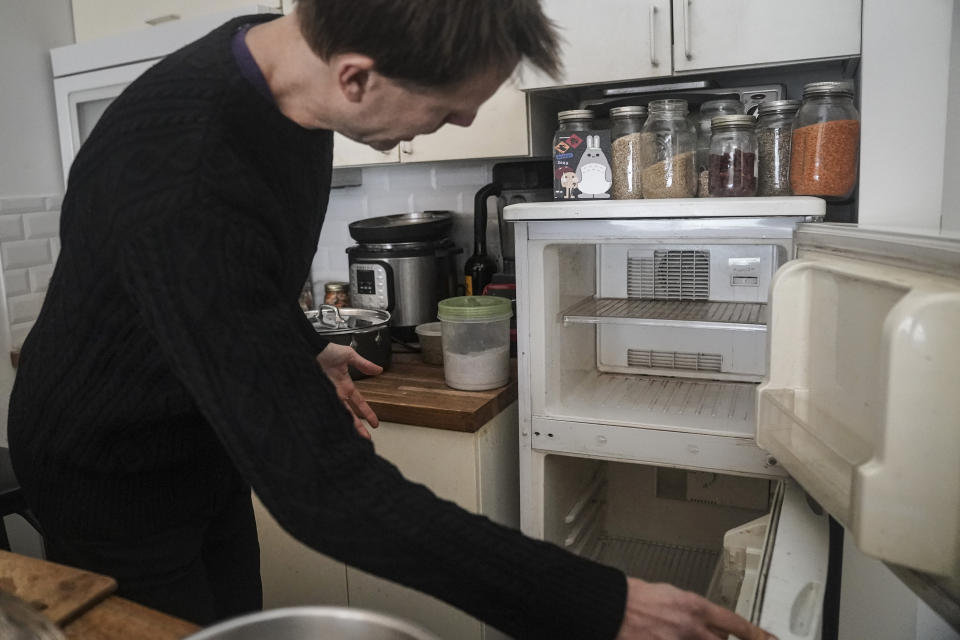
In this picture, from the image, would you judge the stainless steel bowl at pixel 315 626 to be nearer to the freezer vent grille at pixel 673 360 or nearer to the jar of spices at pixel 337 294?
the freezer vent grille at pixel 673 360

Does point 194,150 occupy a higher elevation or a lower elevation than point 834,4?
lower

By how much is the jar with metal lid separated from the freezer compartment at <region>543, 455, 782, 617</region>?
73 cm

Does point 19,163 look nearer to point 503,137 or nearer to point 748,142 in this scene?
point 503,137

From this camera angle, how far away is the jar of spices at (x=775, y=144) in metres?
1.46

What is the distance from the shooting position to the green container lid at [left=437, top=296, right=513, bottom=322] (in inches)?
65.5

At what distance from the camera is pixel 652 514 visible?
6.62ft

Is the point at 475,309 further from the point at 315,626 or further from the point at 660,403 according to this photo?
the point at 315,626

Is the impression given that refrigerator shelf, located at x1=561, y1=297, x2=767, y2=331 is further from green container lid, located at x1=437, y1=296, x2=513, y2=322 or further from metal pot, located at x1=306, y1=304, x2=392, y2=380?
metal pot, located at x1=306, y1=304, x2=392, y2=380

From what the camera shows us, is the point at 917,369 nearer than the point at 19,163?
Yes

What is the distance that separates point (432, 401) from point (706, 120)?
0.88 metres

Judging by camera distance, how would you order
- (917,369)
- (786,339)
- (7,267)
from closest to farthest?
(917,369) < (786,339) < (7,267)

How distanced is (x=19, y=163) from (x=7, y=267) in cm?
35

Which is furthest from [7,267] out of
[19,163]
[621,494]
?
[621,494]

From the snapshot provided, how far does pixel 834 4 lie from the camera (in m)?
1.39
